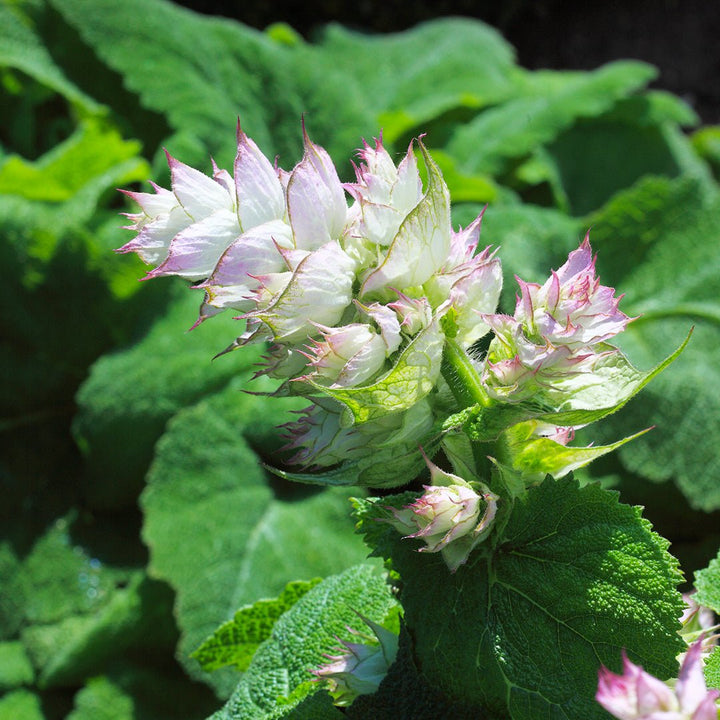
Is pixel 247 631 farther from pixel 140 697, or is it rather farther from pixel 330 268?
pixel 140 697

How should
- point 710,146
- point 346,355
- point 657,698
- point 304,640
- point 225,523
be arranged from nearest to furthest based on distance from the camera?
point 657,698
point 346,355
point 304,640
point 225,523
point 710,146

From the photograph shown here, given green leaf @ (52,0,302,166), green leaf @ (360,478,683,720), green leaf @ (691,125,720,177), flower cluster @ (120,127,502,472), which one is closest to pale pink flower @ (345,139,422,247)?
flower cluster @ (120,127,502,472)

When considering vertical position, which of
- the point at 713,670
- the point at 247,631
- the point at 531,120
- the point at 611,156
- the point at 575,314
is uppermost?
the point at 575,314

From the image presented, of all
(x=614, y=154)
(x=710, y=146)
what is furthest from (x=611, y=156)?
(x=710, y=146)

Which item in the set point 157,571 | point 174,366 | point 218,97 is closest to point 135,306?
point 174,366

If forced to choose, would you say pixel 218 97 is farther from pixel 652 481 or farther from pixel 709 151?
pixel 709 151

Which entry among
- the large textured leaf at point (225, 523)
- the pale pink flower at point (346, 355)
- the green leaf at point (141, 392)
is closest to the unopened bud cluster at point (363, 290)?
the pale pink flower at point (346, 355)
